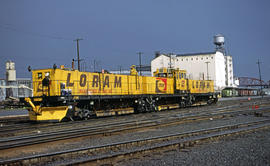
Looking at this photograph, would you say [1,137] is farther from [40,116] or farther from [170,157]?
[170,157]

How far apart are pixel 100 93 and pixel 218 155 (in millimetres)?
12296

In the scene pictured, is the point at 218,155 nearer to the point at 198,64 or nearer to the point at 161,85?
the point at 161,85

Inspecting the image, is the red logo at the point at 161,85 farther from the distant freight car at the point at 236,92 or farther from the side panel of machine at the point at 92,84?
the distant freight car at the point at 236,92

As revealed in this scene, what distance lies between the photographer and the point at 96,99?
17.1 meters

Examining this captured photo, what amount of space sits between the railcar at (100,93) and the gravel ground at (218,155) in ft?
29.8

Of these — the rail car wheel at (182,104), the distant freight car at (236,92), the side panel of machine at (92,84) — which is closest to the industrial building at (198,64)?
the distant freight car at (236,92)

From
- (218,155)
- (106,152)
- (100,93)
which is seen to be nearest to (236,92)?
(100,93)

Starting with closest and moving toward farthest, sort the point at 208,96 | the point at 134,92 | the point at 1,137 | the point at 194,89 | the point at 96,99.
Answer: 1. the point at 1,137
2. the point at 96,99
3. the point at 134,92
4. the point at 194,89
5. the point at 208,96

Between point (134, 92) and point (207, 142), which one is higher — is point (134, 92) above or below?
above

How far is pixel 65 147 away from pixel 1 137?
12.7 feet

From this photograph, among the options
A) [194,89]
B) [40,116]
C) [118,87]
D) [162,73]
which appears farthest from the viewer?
[194,89]

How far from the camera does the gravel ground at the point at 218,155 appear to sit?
595 cm

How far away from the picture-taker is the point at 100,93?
59.3 ft

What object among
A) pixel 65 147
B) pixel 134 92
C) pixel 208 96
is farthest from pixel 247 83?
pixel 65 147
